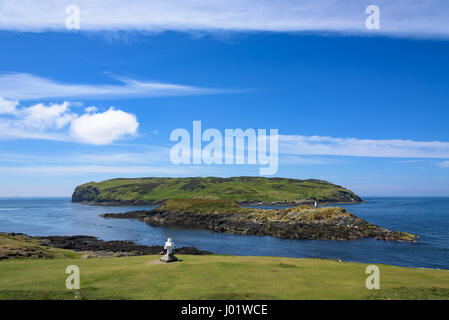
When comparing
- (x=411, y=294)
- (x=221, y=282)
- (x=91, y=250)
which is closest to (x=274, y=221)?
(x=91, y=250)

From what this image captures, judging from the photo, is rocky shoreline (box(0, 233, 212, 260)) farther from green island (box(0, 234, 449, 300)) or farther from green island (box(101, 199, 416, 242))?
green island (box(101, 199, 416, 242))

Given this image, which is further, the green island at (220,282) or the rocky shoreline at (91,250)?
the rocky shoreline at (91,250)

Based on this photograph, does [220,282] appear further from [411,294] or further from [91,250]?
[91,250]

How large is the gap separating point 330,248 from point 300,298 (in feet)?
188

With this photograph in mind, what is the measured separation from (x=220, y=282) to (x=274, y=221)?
87.2 metres

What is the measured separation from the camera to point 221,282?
19.7 metres

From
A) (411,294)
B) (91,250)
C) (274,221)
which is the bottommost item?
(91,250)

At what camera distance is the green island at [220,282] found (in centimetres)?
Answer: 1712

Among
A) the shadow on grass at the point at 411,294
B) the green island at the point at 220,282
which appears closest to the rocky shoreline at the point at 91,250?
the green island at the point at 220,282

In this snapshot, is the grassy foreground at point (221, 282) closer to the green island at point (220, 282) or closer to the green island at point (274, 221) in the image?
the green island at point (220, 282)

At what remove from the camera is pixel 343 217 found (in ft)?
311

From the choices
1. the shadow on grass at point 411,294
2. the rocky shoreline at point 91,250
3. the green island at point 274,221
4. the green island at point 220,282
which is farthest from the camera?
the green island at point 274,221

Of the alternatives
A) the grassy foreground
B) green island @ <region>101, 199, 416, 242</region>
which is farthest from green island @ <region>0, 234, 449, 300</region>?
green island @ <region>101, 199, 416, 242</region>
